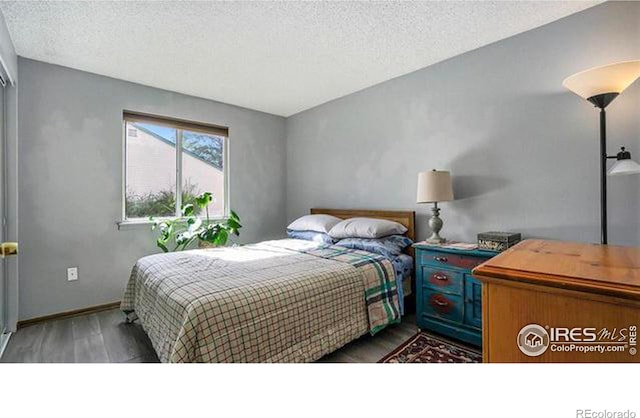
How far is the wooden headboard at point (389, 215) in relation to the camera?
9.27 feet

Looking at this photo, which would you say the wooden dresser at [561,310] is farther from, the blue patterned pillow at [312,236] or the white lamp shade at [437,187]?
the blue patterned pillow at [312,236]

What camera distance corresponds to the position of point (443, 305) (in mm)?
2166

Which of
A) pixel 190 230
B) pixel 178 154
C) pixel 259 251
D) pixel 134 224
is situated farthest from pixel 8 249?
pixel 259 251

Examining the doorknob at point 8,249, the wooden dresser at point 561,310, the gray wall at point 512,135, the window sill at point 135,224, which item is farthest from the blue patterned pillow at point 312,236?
the doorknob at point 8,249

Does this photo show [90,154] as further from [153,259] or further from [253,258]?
[253,258]

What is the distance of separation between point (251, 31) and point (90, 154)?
199 cm

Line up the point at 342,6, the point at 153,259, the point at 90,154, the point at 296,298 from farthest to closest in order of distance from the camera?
the point at 90,154
the point at 153,259
the point at 342,6
the point at 296,298

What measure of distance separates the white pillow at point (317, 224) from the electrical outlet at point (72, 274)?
6.94ft

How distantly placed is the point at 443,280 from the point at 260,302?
1372mm

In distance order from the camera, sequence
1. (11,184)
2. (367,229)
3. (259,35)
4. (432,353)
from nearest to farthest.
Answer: (432,353) < (259,35) < (11,184) < (367,229)

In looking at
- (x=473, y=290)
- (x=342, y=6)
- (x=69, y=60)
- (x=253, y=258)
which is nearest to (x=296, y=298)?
(x=253, y=258)

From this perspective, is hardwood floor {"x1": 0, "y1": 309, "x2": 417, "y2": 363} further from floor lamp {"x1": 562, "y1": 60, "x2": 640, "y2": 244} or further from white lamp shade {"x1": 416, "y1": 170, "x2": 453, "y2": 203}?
floor lamp {"x1": 562, "y1": 60, "x2": 640, "y2": 244}

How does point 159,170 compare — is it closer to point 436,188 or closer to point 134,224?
point 134,224
